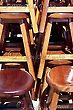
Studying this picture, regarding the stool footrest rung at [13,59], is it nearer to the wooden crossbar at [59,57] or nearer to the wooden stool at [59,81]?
the wooden crossbar at [59,57]

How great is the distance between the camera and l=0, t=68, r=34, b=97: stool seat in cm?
153

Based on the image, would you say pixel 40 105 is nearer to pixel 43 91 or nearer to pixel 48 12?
pixel 43 91

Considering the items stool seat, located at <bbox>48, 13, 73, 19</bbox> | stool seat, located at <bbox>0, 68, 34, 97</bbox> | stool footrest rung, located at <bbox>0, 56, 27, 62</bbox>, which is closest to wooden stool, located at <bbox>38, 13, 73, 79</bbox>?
stool seat, located at <bbox>48, 13, 73, 19</bbox>

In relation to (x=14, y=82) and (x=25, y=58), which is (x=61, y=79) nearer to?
(x=14, y=82)

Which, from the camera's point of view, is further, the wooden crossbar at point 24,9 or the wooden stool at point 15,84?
the wooden crossbar at point 24,9

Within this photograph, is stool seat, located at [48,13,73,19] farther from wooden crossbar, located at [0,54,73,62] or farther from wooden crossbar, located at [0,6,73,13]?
wooden crossbar, located at [0,54,73,62]

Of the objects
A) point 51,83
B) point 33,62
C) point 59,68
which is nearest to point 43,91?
point 33,62

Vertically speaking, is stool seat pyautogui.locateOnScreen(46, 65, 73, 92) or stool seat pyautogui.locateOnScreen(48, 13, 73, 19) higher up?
stool seat pyautogui.locateOnScreen(48, 13, 73, 19)

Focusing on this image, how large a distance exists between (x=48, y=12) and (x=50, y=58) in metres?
0.42

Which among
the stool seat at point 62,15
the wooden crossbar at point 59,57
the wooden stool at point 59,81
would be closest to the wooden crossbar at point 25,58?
the wooden crossbar at point 59,57

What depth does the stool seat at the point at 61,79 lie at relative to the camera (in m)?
1.54

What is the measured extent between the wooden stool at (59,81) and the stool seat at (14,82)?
151 millimetres

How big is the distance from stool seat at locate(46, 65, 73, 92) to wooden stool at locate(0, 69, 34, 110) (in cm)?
15

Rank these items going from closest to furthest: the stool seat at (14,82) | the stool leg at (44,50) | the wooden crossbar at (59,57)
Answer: the stool seat at (14,82)
the stool leg at (44,50)
the wooden crossbar at (59,57)
